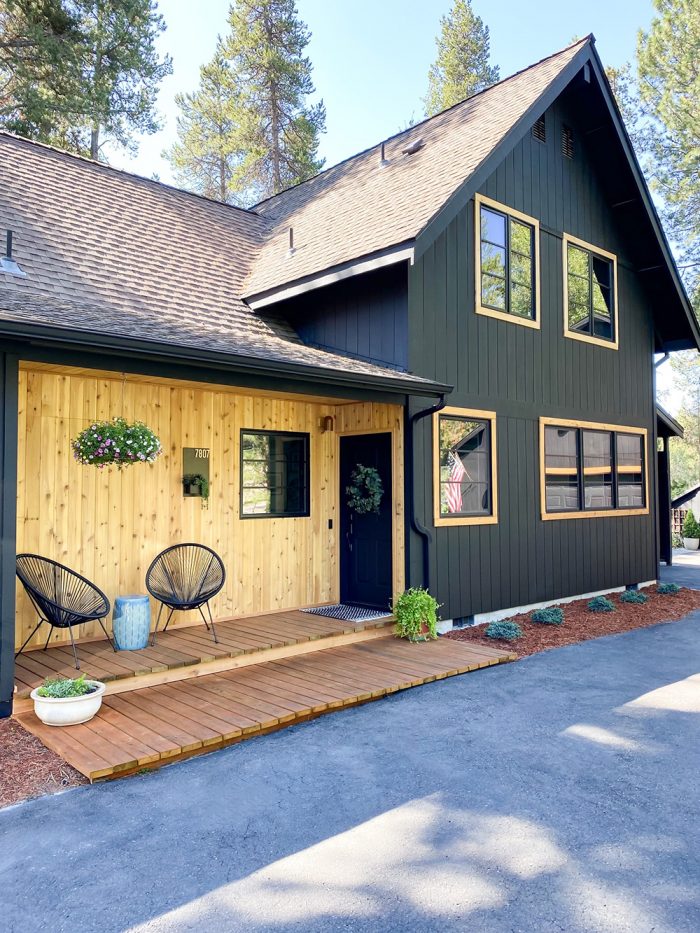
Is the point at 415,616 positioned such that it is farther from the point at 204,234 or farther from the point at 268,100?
the point at 268,100

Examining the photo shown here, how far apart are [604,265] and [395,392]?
210 inches

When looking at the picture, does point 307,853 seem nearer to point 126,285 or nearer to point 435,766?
point 435,766

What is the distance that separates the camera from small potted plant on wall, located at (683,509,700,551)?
17.7 meters

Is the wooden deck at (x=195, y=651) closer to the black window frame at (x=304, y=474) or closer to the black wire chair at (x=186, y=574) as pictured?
the black wire chair at (x=186, y=574)

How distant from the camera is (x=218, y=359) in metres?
4.98

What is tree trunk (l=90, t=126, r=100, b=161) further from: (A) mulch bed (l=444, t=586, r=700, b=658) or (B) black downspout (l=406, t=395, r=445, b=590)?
(A) mulch bed (l=444, t=586, r=700, b=658)

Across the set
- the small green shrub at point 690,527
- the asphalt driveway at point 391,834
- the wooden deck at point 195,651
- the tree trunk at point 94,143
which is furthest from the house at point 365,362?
the small green shrub at point 690,527

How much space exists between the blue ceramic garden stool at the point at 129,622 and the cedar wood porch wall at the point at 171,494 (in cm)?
50

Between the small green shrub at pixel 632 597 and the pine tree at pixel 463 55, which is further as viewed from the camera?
the pine tree at pixel 463 55

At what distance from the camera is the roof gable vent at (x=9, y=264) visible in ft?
18.3

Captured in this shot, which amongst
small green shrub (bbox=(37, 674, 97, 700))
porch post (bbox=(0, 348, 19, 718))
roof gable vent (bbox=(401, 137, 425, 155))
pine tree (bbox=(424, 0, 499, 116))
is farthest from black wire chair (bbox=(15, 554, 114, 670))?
pine tree (bbox=(424, 0, 499, 116))

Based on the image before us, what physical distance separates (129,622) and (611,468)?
708 centimetres

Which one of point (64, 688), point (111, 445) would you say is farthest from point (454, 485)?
point (64, 688)

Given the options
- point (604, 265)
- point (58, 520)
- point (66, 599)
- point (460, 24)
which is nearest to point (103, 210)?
point (58, 520)
